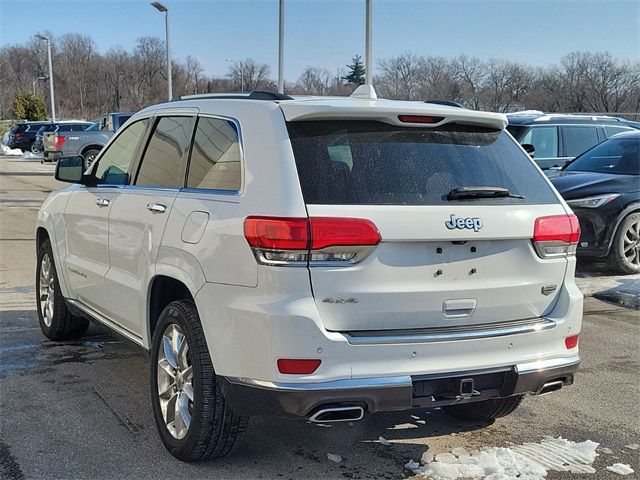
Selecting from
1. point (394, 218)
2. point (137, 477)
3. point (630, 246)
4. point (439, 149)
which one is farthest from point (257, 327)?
point (630, 246)

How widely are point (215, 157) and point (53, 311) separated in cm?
277

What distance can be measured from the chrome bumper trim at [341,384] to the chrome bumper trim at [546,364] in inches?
25.1

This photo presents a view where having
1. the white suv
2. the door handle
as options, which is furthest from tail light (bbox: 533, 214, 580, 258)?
the door handle

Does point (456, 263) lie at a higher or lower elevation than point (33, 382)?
higher

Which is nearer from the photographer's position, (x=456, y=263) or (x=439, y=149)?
(x=456, y=263)

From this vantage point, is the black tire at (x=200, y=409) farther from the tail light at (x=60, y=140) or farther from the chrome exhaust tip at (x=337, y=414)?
the tail light at (x=60, y=140)

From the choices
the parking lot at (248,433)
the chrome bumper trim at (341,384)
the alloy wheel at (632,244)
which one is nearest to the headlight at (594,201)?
the alloy wheel at (632,244)

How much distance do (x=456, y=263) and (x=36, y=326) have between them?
14.3 feet

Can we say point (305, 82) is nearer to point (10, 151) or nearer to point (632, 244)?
point (10, 151)

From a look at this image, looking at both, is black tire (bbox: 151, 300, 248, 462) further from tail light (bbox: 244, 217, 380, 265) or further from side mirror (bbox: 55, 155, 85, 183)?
side mirror (bbox: 55, 155, 85, 183)

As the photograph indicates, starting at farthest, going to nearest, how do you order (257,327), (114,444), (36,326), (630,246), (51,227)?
(630,246), (36,326), (51,227), (114,444), (257,327)

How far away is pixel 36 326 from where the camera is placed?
6.48 metres

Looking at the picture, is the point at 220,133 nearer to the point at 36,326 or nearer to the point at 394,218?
the point at 394,218

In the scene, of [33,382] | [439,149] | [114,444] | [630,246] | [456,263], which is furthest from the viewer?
[630,246]
